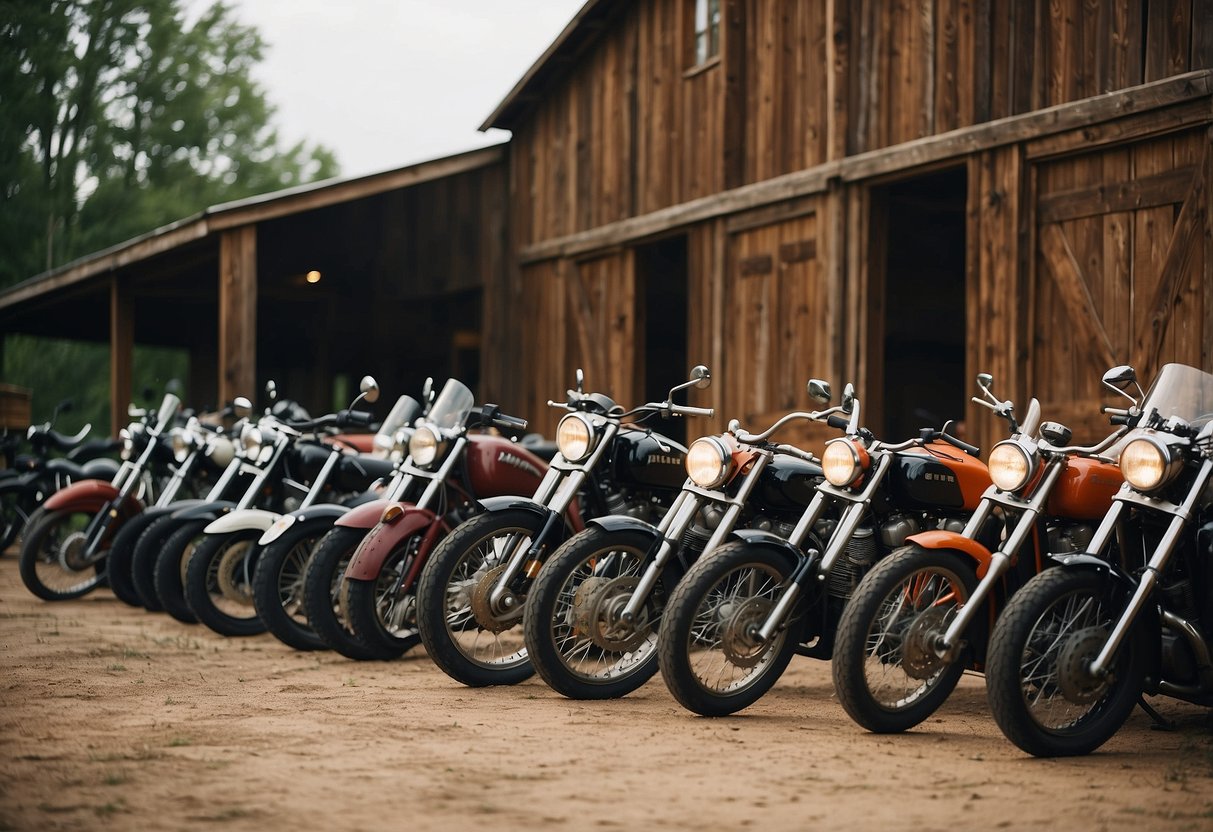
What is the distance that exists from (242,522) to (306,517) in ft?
1.90

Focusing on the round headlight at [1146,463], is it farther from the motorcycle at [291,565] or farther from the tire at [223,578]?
the tire at [223,578]

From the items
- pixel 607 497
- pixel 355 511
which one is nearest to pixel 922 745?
pixel 607 497

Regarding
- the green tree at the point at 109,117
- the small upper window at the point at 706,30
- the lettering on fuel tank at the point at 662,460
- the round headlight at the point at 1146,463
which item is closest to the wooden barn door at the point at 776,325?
the small upper window at the point at 706,30

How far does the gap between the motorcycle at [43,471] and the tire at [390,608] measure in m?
5.07

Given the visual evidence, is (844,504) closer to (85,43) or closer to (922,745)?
(922,745)

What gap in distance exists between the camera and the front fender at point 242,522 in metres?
7.34

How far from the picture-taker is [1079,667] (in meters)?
4.62

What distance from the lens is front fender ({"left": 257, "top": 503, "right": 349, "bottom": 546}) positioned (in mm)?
6914

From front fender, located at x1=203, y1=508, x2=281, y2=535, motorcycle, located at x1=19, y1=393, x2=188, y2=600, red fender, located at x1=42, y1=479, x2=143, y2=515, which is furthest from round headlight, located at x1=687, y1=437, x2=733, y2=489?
red fender, located at x1=42, y1=479, x2=143, y2=515

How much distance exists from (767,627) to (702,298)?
20.8 feet

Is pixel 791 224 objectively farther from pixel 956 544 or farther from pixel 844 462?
pixel 956 544

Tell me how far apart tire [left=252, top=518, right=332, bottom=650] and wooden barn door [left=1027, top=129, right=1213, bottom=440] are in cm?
397

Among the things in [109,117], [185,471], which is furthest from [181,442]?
[109,117]

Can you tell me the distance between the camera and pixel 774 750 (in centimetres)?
464
